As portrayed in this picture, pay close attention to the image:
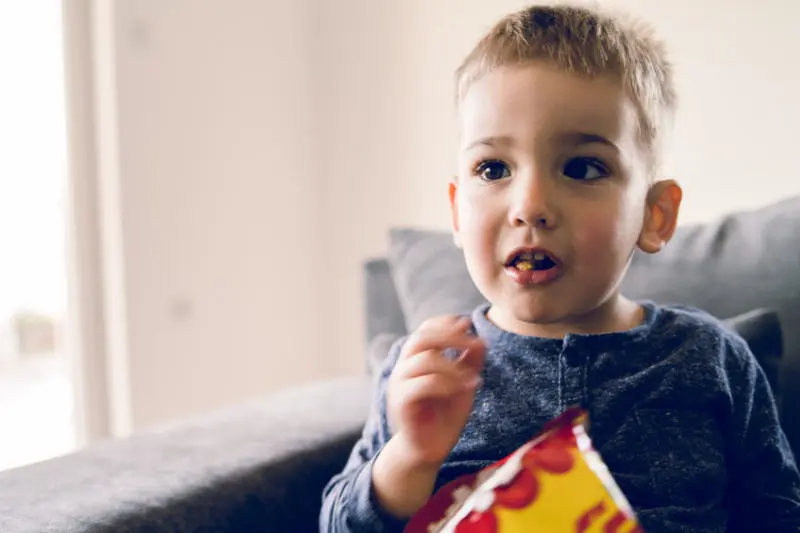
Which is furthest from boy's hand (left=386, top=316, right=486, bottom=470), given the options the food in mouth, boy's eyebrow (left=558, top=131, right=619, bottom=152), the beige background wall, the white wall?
the white wall

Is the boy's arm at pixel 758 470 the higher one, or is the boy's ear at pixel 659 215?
the boy's ear at pixel 659 215

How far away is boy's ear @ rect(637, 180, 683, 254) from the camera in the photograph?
0.79 metres

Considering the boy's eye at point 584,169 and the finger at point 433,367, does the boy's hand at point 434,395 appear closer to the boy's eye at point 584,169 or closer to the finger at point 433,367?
the finger at point 433,367

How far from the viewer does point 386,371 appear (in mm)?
819

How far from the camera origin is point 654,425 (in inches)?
27.3

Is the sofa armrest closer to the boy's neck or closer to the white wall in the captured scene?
the boy's neck

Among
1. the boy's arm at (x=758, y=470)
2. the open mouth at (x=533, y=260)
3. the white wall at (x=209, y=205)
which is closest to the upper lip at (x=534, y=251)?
the open mouth at (x=533, y=260)

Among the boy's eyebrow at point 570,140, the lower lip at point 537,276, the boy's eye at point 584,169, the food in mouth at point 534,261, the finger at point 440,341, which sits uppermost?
the boy's eyebrow at point 570,140

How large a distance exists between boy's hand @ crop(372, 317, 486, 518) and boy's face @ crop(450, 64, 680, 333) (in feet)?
0.30

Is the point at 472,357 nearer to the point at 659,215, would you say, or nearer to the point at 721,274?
the point at 659,215

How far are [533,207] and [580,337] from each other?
138 millimetres

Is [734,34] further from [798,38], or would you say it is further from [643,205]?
[643,205]

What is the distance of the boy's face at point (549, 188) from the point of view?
69cm

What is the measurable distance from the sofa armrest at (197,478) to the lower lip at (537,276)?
344mm
